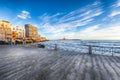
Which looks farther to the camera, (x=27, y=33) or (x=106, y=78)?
(x=27, y=33)

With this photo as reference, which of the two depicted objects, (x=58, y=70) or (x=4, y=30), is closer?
(x=58, y=70)

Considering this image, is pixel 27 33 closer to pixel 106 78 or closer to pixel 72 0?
pixel 72 0

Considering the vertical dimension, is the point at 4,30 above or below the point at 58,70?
above

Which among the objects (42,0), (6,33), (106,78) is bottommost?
(106,78)

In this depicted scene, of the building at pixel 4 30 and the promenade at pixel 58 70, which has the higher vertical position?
the building at pixel 4 30

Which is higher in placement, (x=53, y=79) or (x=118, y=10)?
(x=118, y=10)

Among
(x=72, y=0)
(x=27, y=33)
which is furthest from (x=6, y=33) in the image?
(x=72, y=0)

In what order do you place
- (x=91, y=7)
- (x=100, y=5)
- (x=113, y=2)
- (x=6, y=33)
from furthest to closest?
(x=6, y=33), (x=91, y=7), (x=100, y=5), (x=113, y=2)

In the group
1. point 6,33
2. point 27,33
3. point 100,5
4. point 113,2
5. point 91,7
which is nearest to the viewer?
point 113,2

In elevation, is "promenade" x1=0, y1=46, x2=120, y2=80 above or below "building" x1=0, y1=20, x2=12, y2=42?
below

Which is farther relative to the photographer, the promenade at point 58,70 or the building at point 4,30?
the building at point 4,30

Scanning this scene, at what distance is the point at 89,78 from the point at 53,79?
133cm

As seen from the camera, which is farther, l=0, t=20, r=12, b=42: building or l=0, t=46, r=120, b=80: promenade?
l=0, t=20, r=12, b=42: building

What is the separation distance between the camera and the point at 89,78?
325cm
